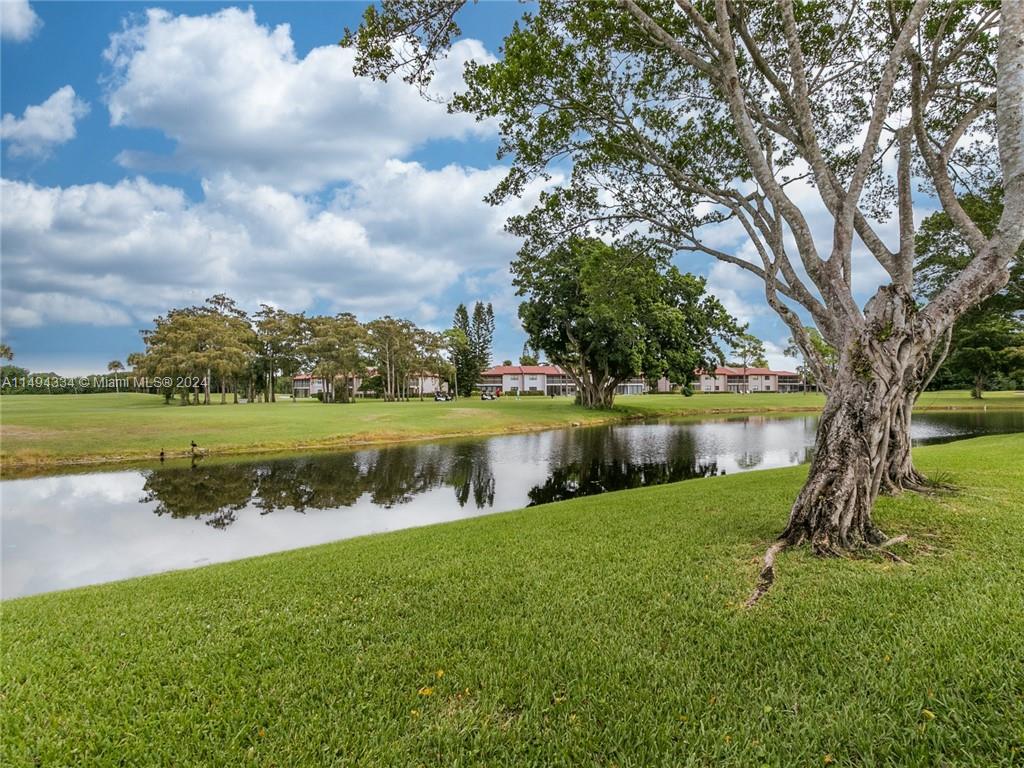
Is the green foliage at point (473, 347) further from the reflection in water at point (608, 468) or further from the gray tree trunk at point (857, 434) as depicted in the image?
the gray tree trunk at point (857, 434)

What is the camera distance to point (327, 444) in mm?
25156

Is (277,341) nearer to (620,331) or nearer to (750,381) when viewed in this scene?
(620,331)

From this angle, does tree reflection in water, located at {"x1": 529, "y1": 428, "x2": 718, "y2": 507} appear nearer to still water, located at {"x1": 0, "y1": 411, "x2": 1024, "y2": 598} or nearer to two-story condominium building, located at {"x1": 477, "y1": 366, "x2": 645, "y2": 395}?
still water, located at {"x1": 0, "y1": 411, "x2": 1024, "y2": 598}

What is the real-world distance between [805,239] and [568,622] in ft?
18.3

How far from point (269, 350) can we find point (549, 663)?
56873 mm

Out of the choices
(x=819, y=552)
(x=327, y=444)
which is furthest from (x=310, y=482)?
(x=819, y=552)

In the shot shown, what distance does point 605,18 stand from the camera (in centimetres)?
843

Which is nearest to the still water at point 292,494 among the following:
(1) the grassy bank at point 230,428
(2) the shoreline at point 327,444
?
(2) the shoreline at point 327,444

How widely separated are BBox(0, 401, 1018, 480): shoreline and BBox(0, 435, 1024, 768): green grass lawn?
57.4 feet

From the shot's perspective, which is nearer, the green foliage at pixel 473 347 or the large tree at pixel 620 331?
the large tree at pixel 620 331

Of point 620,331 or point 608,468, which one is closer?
point 608,468

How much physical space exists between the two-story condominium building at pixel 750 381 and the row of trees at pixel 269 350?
56.8m

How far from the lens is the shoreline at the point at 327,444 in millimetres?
18875

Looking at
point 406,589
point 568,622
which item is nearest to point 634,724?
point 568,622
